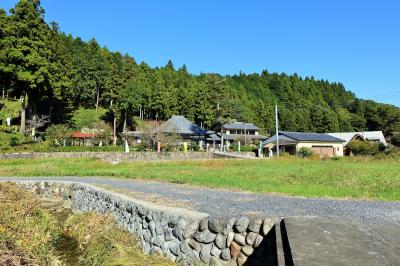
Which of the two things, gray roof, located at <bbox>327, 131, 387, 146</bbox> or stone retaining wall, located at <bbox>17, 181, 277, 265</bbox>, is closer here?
stone retaining wall, located at <bbox>17, 181, 277, 265</bbox>

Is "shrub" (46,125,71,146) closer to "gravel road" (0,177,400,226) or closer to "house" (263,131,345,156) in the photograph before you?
"house" (263,131,345,156)

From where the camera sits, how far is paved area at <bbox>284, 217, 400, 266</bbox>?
3484 millimetres

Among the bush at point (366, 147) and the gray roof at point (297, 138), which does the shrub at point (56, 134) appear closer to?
the gray roof at point (297, 138)

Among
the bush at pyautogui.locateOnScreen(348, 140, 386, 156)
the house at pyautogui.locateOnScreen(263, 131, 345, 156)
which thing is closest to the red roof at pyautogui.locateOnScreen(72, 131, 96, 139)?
the house at pyautogui.locateOnScreen(263, 131, 345, 156)

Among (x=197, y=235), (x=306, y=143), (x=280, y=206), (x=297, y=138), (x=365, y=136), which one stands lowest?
(x=197, y=235)

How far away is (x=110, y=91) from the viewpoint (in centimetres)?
5384

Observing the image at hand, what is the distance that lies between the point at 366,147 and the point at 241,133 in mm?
21978

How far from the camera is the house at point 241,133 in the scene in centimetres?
5762

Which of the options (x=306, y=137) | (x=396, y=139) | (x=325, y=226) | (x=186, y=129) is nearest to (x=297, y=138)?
(x=306, y=137)

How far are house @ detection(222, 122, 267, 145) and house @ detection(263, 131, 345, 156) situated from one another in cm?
888

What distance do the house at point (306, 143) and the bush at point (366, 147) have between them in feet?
6.78

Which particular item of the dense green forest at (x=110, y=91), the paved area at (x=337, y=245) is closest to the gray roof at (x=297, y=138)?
the dense green forest at (x=110, y=91)

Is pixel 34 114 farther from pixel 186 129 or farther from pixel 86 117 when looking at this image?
pixel 186 129

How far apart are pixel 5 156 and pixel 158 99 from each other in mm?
32094
